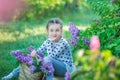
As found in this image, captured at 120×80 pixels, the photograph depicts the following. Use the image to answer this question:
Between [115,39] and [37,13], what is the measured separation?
9506mm

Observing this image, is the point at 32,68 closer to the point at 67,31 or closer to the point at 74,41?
the point at 74,41

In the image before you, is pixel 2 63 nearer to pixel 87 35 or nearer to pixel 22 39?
pixel 87 35

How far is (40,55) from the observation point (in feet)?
18.7

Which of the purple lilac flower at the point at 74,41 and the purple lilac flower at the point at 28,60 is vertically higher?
the purple lilac flower at the point at 74,41

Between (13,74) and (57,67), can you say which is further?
(13,74)

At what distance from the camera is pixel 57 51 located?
5828 millimetres

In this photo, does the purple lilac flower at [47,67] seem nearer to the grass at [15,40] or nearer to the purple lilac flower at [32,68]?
the purple lilac flower at [32,68]

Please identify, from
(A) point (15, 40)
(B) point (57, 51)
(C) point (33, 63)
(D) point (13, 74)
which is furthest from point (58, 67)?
(A) point (15, 40)

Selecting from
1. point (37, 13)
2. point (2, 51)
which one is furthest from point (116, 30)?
point (37, 13)

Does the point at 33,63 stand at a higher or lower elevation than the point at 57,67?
higher

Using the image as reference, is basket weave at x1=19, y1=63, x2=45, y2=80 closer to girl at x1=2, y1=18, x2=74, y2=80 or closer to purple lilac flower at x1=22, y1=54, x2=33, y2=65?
purple lilac flower at x1=22, y1=54, x2=33, y2=65

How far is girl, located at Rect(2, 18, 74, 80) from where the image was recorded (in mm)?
5770

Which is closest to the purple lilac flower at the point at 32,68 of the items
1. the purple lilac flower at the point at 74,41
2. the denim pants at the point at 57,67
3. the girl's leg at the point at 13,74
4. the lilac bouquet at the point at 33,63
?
the lilac bouquet at the point at 33,63

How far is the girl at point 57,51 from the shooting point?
18.9ft
